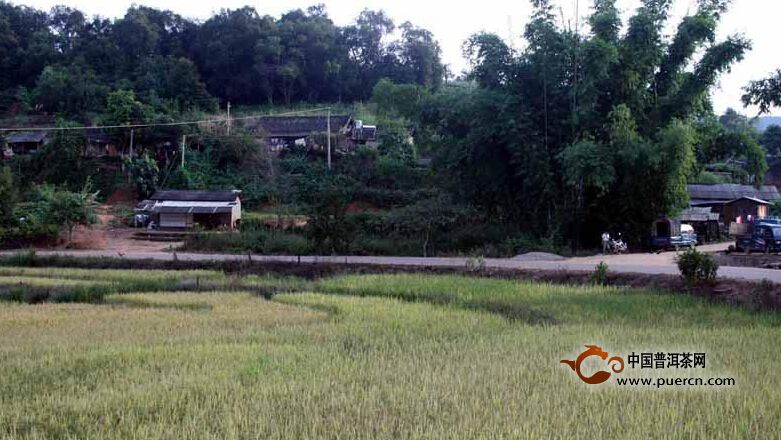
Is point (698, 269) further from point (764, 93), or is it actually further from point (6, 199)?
point (6, 199)

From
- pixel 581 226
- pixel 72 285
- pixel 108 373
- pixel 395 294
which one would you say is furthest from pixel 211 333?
pixel 581 226

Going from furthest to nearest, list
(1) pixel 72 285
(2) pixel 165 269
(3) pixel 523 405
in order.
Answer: (2) pixel 165 269
(1) pixel 72 285
(3) pixel 523 405

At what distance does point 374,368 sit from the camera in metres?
5.87

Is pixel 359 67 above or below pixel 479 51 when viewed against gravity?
above

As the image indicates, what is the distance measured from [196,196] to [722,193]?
89.6 feet

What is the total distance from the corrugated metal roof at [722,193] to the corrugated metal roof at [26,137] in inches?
1441

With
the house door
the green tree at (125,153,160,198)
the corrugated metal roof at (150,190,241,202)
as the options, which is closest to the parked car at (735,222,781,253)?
the corrugated metal roof at (150,190,241,202)

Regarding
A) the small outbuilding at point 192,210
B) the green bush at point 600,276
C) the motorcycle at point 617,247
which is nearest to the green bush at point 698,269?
the green bush at point 600,276

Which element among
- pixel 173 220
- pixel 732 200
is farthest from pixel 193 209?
pixel 732 200

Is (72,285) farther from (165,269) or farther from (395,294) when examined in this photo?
(395,294)

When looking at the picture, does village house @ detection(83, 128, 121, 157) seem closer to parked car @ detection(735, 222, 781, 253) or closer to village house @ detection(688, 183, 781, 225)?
parked car @ detection(735, 222, 781, 253)

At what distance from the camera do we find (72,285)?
13039mm

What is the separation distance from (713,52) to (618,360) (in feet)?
52.5

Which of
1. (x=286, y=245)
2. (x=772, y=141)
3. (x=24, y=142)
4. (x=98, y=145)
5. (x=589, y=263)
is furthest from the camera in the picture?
(x=772, y=141)
